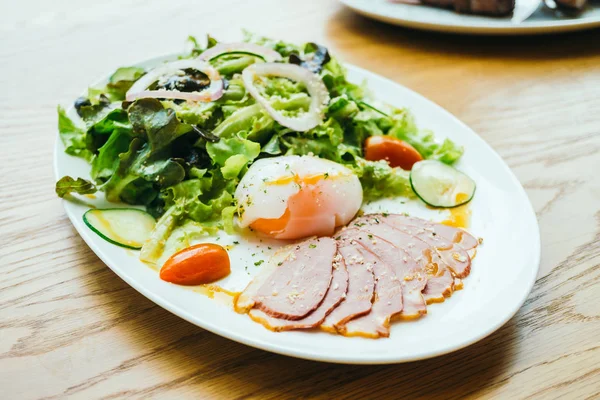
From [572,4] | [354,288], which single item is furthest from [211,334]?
[572,4]

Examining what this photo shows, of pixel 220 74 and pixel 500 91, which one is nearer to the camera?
pixel 220 74

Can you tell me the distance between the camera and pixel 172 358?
2.04m

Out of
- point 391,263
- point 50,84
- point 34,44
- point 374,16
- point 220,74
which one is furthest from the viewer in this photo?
point 374,16

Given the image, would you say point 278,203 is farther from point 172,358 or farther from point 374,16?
point 374,16

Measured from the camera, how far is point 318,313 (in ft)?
6.81

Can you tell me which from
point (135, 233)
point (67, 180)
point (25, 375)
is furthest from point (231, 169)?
point (25, 375)

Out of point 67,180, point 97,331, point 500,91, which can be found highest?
point 67,180

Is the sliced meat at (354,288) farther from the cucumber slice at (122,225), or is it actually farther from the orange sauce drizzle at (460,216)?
the cucumber slice at (122,225)

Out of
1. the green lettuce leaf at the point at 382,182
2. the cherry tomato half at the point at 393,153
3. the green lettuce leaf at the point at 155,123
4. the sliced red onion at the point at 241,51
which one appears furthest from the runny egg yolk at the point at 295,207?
the sliced red onion at the point at 241,51

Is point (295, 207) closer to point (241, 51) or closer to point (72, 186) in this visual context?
point (72, 186)

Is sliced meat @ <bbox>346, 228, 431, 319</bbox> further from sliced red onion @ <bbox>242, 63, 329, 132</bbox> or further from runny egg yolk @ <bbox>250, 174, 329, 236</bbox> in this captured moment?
sliced red onion @ <bbox>242, 63, 329, 132</bbox>

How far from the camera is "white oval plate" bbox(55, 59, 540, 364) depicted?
1.92 metres

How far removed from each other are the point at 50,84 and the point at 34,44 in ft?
2.30

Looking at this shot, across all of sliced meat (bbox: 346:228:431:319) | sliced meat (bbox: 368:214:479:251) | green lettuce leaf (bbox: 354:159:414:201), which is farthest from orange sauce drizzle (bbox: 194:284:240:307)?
green lettuce leaf (bbox: 354:159:414:201)
